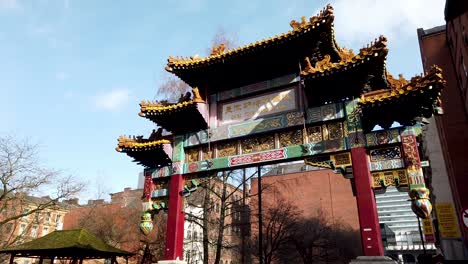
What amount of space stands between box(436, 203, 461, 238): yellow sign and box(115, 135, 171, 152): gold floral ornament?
16192mm

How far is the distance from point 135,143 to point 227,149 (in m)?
3.05

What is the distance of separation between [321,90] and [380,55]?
1644 millimetres

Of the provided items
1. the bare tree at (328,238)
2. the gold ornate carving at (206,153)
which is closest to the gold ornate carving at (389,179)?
the gold ornate carving at (206,153)

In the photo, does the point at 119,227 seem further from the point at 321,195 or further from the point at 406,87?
the point at 406,87

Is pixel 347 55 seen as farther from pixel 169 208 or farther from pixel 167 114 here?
pixel 169 208

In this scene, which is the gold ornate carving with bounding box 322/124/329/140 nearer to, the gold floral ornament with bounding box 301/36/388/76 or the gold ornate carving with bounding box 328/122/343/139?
the gold ornate carving with bounding box 328/122/343/139

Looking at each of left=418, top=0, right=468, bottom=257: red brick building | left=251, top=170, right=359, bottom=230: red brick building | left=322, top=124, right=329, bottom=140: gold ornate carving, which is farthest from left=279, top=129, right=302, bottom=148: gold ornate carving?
left=251, top=170, right=359, bottom=230: red brick building

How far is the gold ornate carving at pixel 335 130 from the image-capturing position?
8454 mm

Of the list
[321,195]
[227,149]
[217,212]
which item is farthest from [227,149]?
[321,195]

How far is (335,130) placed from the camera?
8.55 m

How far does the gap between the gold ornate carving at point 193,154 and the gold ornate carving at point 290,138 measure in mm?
2681

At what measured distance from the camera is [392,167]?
25.6 ft

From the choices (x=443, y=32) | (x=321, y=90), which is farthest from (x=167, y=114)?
(x=443, y=32)

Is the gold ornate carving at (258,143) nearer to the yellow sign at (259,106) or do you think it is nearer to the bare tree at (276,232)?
the yellow sign at (259,106)
